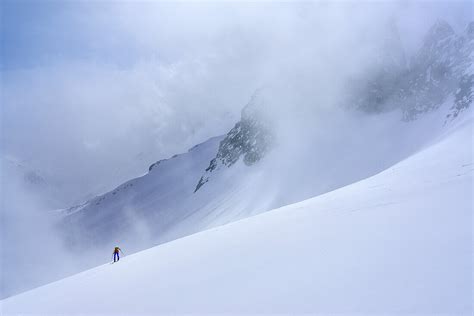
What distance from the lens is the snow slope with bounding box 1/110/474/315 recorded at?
4.52 meters

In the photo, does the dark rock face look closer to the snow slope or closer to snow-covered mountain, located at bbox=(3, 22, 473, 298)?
snow-covered mountain, located at bbox=(3, 22, 473, 298)

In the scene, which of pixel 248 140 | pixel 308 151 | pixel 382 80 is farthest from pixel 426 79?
pixel 248 140

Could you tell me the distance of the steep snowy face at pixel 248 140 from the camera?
395 feet

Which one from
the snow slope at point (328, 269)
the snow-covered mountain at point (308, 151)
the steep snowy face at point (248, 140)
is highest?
the steep snowy face at point (248, 140)

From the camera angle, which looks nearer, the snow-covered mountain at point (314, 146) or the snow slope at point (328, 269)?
the snow slope at point (328, 269)

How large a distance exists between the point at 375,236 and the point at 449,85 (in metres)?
87.5

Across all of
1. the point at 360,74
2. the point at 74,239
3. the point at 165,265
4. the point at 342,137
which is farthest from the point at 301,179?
the point at 74,239

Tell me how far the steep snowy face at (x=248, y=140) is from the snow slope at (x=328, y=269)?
105095 millimetres

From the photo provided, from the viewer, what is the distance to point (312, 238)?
8.19 metres

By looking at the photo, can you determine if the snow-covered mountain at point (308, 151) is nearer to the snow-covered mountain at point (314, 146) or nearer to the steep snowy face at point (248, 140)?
the snow-covered mountain at point (314, 146)

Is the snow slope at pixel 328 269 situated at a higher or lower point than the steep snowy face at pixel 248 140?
lower

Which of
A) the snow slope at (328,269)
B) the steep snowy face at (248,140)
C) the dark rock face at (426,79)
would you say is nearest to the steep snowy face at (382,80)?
the dark rock face at (426,79)

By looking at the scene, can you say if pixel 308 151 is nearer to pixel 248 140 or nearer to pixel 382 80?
pixel 382 80

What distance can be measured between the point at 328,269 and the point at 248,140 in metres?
127
